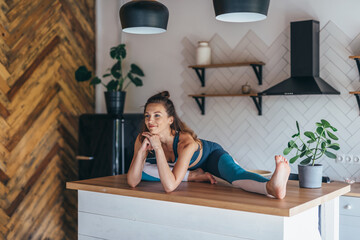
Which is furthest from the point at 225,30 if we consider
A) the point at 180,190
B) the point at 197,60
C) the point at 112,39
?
the point at 180,190

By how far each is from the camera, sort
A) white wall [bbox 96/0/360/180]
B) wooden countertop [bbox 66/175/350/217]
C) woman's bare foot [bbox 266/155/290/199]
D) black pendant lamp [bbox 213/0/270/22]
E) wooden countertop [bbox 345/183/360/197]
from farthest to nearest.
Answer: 1. white wall [bbox 96/0/360/180]
2. wooden countertop [bbox 345/183/360/197]
3. black pendant lamp [bbox 213/0/270/22]
4. woman's bare foot [bbox 266/155/290/199]
5. wooden countertop [bbox 66/175/350/217]

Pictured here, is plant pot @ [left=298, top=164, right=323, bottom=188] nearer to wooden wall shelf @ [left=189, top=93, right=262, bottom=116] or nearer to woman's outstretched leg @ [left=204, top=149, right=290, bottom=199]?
woman's outstretched leg @ [left=204, top=149, right=290, bottom=199]

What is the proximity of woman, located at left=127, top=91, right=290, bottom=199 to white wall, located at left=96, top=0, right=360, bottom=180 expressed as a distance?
1694mm

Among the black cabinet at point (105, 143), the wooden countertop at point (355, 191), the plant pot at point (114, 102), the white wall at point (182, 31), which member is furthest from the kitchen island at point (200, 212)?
the plant pot at point (114, 102)

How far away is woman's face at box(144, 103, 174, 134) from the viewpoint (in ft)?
8.61

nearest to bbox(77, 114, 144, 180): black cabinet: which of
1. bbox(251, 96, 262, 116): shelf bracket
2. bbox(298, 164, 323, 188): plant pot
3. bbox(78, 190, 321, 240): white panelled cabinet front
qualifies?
bbox(251, 96, 262, 116): shelf bracket

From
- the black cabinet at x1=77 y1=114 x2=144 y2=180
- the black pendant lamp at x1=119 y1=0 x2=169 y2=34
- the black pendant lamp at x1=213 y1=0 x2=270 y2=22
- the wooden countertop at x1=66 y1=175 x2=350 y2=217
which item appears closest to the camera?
the wooden countertop at x1=66 y1=175 x2=350 y2=217

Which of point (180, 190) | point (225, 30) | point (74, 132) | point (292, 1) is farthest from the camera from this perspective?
point (74, 132)

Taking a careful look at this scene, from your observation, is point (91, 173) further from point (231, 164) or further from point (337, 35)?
point (337, 35)

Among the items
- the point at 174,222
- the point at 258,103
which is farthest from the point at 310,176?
the point at 258,103

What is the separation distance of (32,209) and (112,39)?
7.16 feet

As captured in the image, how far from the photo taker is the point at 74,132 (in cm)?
497

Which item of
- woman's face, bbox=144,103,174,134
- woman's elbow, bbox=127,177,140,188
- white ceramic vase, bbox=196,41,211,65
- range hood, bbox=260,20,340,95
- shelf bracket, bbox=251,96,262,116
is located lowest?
woman's elbow, bbox=127,177,140,188

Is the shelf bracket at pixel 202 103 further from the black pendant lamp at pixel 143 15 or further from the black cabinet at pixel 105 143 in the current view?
the black pendant lamp at pixel 143 15
